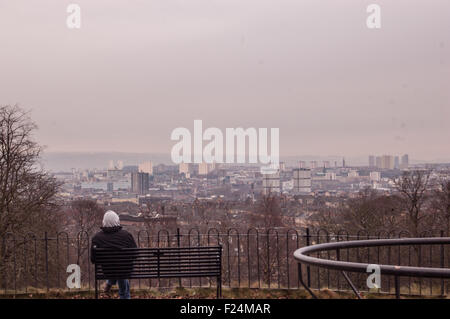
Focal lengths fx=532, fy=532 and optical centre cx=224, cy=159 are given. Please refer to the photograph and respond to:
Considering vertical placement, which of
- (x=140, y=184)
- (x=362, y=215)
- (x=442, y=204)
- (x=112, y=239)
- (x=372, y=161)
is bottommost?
(x=362, y=215)

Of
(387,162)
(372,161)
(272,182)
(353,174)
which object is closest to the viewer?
(353,174)

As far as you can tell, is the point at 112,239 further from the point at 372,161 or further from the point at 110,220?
the point at 372,161

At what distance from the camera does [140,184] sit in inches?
1241

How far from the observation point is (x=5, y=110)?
27.5 metres

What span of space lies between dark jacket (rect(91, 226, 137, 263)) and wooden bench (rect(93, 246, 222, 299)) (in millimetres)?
261

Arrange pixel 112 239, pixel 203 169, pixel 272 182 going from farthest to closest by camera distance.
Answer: pixel 272 182, pixel 203 169, pixel 112 239

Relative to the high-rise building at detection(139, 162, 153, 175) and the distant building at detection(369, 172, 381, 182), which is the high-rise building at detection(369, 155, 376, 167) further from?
the high-rise building at detection(139, 162, 153, 175)

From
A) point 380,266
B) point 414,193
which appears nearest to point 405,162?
point 414,193

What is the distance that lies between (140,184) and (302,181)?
960 centimetres

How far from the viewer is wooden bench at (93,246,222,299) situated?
28.6 feet

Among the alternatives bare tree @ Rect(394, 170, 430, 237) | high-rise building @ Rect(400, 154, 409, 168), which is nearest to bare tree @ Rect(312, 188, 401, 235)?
bare tree @ Rect(394, 170, 430, 237)
